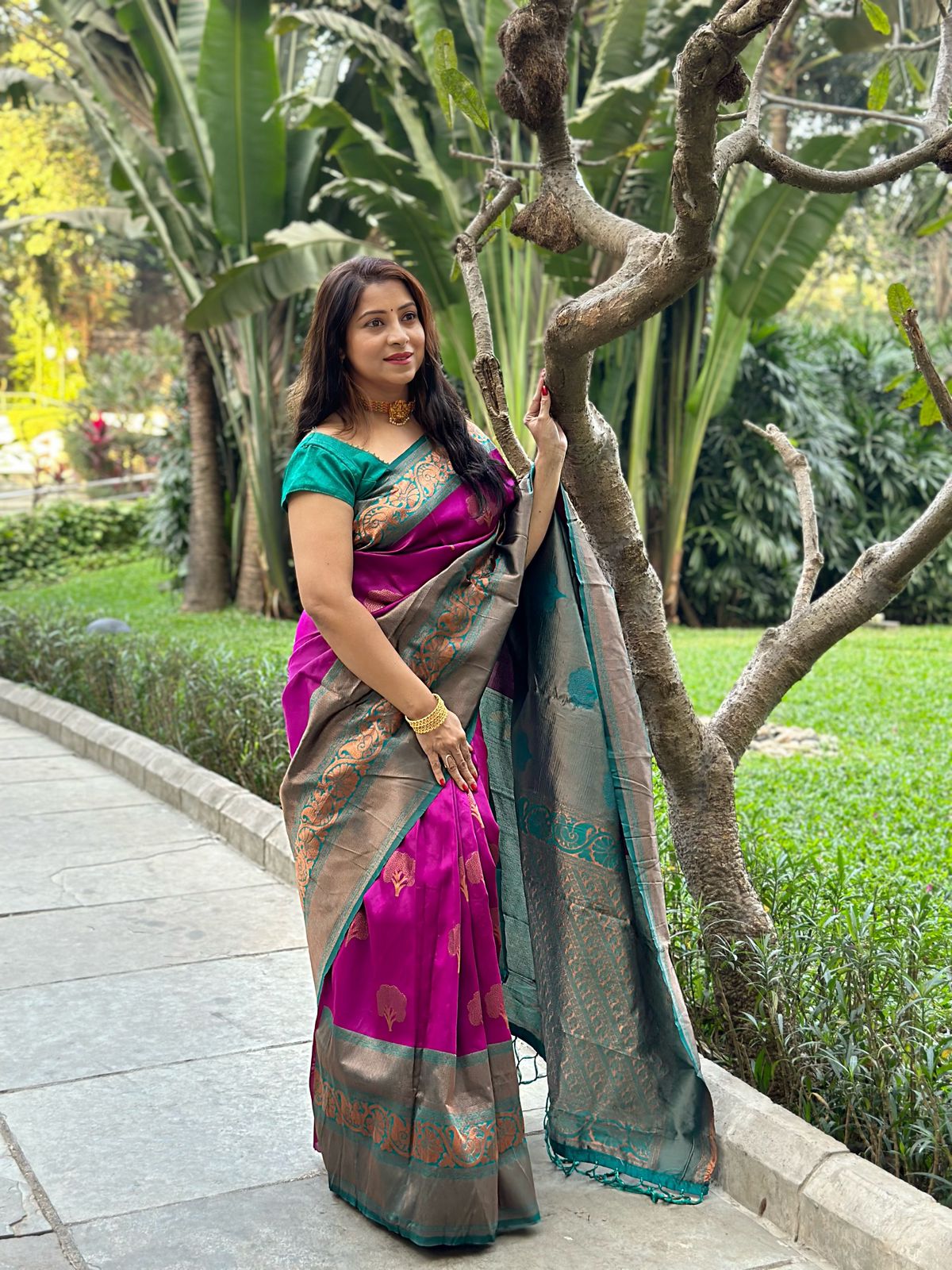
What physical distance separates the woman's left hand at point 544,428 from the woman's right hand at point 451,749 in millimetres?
637

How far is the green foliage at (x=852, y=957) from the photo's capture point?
2.77m

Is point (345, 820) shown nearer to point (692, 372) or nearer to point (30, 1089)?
point (30, 1089)

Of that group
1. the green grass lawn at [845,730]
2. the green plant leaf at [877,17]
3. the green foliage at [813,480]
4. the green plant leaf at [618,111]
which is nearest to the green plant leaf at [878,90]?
the green plant leaf at [877,17]

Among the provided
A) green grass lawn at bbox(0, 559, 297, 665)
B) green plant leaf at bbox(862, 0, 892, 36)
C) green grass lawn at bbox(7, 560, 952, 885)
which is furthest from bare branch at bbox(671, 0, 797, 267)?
green grass lawn at bbox(0, 559, 297, 665)

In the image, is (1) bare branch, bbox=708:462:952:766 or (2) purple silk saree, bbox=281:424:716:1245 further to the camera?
(1) bare branch, bbox=708:462:952:766

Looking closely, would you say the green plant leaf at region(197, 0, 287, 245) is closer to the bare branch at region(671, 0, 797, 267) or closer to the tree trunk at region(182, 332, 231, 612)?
the tree trunk at region(182, 332, 231, 612)

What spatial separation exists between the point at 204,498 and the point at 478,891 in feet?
35.1

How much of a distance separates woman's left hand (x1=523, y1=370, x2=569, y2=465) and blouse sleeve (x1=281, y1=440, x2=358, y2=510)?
0.44 metres

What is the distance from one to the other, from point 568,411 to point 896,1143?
1.67m

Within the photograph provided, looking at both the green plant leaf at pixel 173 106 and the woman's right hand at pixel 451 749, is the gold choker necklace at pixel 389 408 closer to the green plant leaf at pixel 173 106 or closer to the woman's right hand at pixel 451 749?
the woman's right hand at pixel 451 749

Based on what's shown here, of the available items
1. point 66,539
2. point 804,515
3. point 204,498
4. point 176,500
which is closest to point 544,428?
point 804,515

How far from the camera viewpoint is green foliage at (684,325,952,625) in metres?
13.3

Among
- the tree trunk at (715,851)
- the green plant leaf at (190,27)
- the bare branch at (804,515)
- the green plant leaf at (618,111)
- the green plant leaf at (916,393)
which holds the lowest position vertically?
the tree trunk at (715,851)

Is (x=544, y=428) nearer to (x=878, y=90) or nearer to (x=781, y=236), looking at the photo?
(x=878, y=90)
